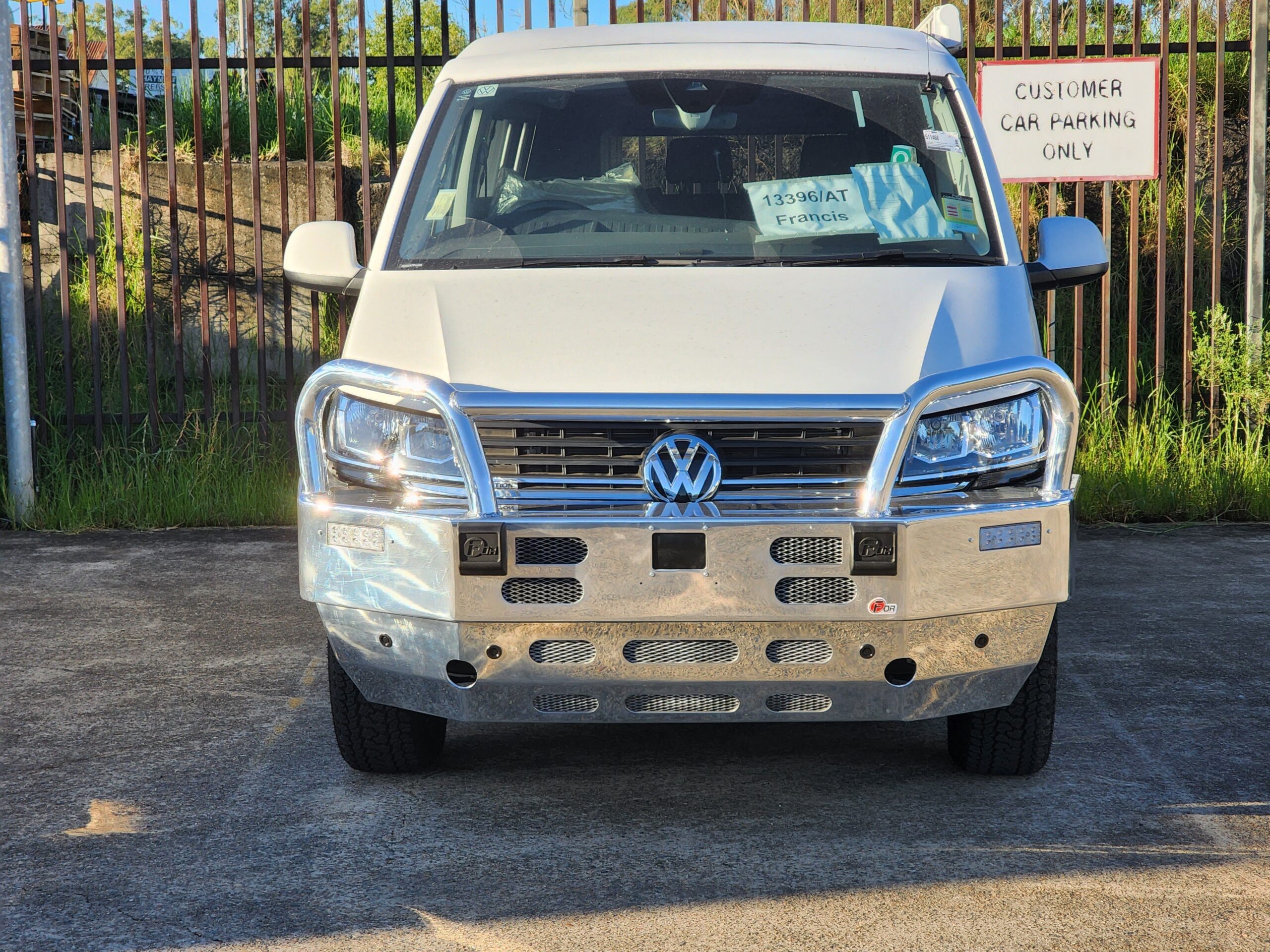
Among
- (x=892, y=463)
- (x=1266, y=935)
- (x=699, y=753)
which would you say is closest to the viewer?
(x=1266, y=935)

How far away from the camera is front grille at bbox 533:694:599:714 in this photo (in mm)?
3160

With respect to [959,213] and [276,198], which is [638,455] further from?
[276,198]

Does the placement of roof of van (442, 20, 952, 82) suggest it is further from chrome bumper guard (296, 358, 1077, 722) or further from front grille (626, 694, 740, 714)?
front grille (626, 694, 740, 714)

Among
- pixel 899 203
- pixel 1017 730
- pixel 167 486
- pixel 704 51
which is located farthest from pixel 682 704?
pixel 167 486

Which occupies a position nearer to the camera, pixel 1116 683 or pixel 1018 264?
pixel 1018 264

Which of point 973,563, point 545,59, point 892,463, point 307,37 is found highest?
point 307,37

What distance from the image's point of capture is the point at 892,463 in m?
3.06

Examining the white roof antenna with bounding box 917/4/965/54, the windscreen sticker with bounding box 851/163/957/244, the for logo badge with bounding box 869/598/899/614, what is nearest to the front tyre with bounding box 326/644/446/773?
the for logo badge with bounding box 869/598/899/614

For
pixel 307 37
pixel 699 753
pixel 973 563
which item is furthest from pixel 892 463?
pixel 307 37

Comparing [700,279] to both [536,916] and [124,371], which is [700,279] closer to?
[536,916]

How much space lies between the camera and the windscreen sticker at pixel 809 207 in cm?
380

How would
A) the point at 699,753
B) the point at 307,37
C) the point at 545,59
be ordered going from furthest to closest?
Answer: the point at 307,37
the point at 545,59
the point at 699,753

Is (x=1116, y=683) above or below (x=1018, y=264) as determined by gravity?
below

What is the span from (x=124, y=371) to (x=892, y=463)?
225 inches
